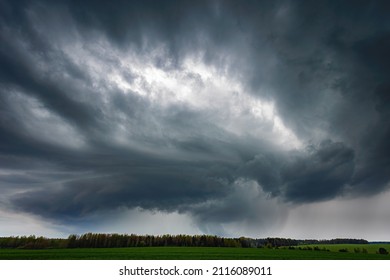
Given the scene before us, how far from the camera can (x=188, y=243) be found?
6309 inches

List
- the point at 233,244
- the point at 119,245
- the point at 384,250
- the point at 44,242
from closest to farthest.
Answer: the point at 384,250 → the point at 44,242 → the point at 119,245 → the point at 233,244
